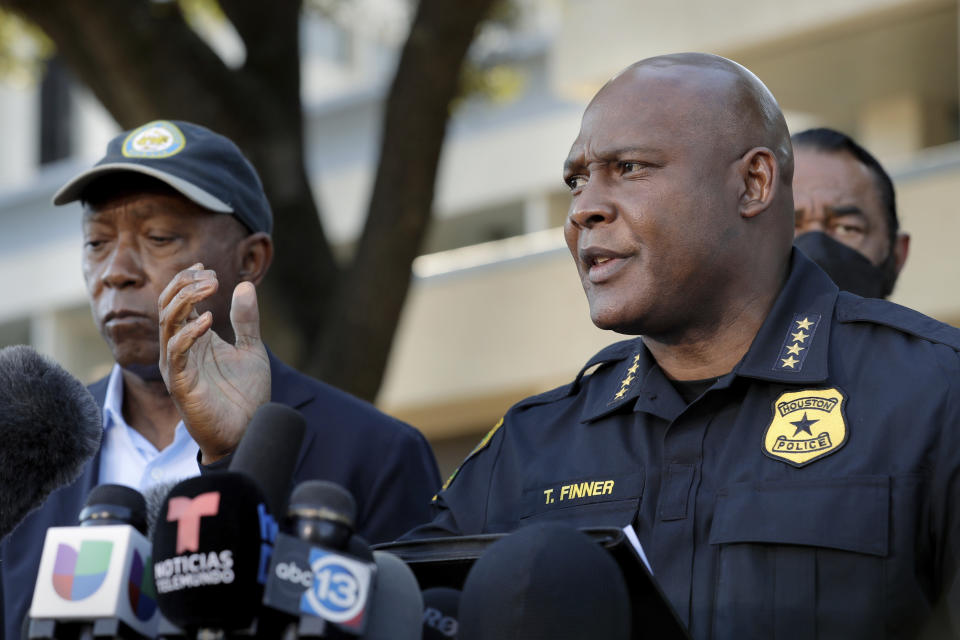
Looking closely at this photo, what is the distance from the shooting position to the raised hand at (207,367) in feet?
10.5

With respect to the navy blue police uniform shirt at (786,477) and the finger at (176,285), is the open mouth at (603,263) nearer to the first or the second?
the navy blue police uniform shirt at (786,477)

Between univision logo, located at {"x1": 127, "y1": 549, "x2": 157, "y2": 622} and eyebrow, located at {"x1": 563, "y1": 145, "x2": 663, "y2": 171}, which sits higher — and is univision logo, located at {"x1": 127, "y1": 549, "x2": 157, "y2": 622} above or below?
below

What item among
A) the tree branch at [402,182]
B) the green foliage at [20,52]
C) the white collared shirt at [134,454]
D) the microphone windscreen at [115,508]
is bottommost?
the microphone windscreen at [115,508]

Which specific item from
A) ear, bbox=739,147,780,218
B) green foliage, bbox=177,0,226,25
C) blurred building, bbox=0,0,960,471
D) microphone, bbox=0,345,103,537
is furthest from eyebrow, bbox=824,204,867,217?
green foliage, bbox=177,0,226,25

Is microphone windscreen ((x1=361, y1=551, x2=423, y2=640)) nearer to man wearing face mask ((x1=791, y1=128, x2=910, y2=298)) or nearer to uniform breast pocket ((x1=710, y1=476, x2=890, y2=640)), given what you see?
uniform breast pocket ((x1=710, y1=476, x2=890, y2=640))

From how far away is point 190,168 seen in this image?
154 inches

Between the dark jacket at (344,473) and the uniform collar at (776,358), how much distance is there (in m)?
0.68

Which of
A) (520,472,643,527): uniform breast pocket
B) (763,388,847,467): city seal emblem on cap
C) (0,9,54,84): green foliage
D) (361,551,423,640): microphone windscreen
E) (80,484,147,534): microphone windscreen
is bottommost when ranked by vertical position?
(361,551,423,640): microphone windscreen

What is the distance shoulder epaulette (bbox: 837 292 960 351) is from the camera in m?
2.86

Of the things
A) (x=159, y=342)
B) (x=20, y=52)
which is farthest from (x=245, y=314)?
(x=20, y=52)

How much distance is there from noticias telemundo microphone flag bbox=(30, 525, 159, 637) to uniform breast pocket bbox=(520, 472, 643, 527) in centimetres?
106

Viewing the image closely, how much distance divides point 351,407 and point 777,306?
1246mm

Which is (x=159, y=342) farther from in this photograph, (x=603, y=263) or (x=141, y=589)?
(x=141, y=589)

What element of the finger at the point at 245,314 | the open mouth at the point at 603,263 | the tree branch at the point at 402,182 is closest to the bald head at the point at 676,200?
the open mouth at the point at 603,263
